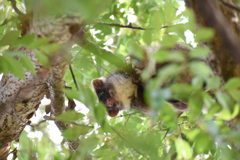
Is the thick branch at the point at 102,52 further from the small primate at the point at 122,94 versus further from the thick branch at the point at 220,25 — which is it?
the thick branch at the point at 220,25

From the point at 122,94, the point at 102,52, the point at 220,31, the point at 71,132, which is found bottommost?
the point at 122,94

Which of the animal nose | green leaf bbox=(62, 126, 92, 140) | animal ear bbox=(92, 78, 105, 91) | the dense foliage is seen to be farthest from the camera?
animal ear bbox=(92, 78, 105, 91)

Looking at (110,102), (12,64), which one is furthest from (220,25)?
(110,102)

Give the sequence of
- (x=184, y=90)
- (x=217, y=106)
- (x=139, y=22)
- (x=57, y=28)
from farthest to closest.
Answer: (x=139, y=22) → (x=57, y=28) → (x=217, y=106) → (x=184, y=90)

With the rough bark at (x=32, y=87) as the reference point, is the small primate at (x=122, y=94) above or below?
below

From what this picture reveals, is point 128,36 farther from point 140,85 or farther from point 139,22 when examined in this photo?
point 140,85

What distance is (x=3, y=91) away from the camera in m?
2.50

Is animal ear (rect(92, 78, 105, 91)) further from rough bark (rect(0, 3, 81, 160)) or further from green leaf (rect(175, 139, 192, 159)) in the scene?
green leaf (rect(175, 139, 192, 159))

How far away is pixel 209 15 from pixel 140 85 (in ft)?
9.02

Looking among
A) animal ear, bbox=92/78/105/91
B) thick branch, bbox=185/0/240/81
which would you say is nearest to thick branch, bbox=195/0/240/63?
thick branch, bbox=185/0/240/81

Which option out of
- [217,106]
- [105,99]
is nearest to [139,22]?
[105,99]

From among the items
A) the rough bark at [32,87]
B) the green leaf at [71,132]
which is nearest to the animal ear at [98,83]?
the rough bark at [32,87]

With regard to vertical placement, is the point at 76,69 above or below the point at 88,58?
below

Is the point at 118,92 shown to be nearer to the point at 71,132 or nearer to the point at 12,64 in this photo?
the point at 71,132
